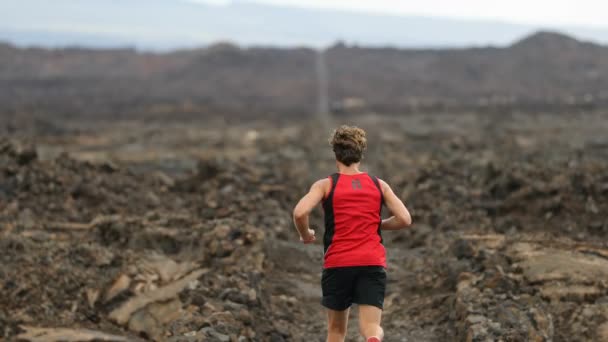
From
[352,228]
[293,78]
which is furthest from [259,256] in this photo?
[293,78]

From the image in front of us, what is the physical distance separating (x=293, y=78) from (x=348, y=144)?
5812 cm

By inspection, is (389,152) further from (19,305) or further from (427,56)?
(427,56)

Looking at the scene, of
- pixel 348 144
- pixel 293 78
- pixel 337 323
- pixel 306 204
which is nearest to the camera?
pixel 306 204

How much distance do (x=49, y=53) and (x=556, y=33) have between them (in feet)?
136

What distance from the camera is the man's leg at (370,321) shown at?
485 cm

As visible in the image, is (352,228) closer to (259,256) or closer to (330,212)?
(330,212)

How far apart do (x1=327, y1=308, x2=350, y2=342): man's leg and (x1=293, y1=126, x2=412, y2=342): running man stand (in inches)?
2.8

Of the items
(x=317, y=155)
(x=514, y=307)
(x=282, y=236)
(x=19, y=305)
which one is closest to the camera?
(x=514, y=307)

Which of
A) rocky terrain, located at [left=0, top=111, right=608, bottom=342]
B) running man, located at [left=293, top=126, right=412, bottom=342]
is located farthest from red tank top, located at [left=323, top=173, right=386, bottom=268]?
rocky terrain, located at [left=0, top=111, right=608, bottom=342]

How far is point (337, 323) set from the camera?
5.07 meters

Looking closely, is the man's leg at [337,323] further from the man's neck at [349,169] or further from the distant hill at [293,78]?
the distant hill at [293,78]

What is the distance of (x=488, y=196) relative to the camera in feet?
43.1

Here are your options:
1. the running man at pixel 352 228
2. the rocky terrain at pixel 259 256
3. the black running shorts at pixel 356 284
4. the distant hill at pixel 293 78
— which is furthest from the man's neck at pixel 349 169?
the distant hill at pixel 293 78

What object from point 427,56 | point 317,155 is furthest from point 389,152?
point 427,56
